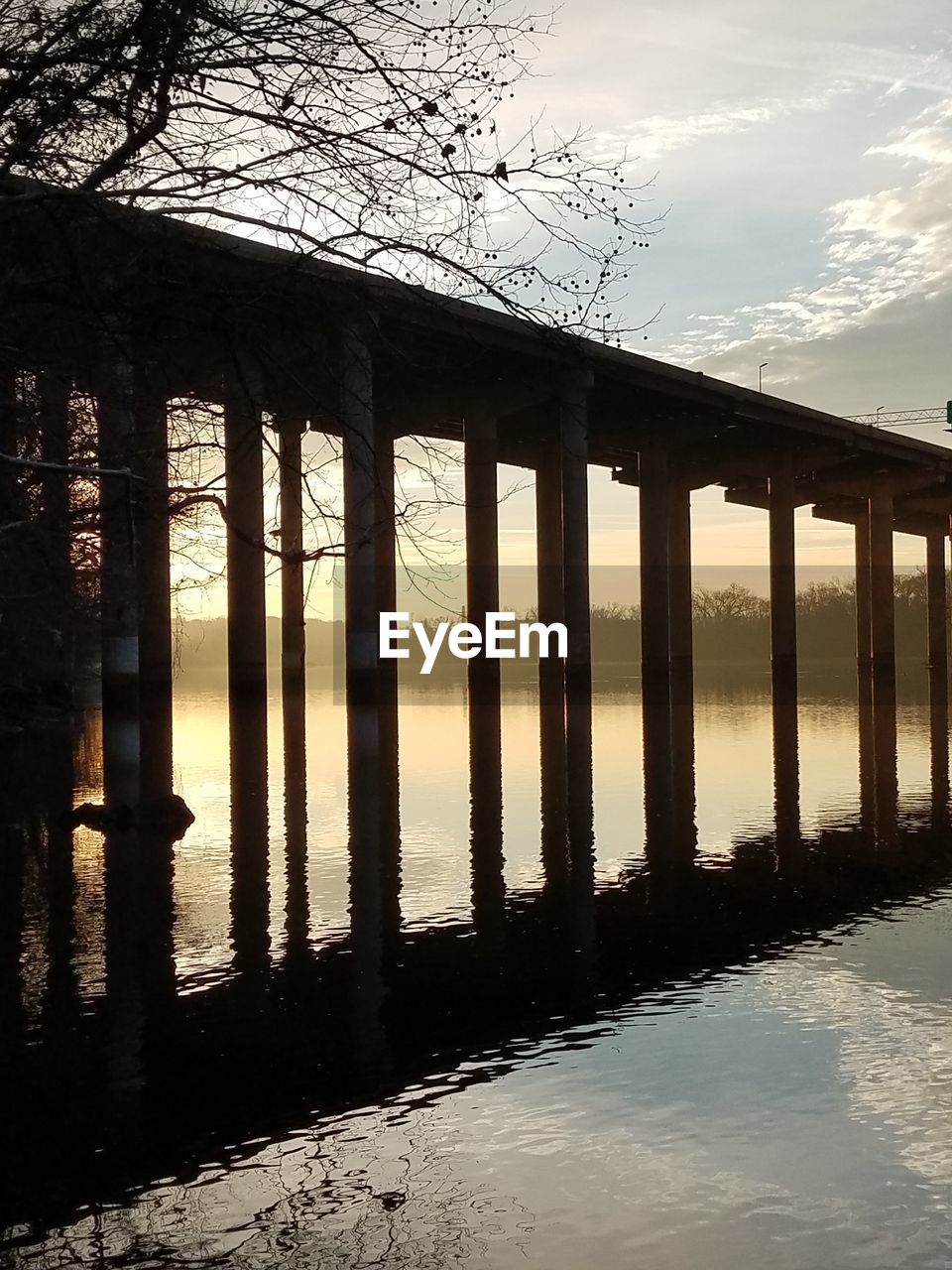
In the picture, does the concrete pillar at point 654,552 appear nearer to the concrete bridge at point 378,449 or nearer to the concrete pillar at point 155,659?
the concrete bridge at point 378,449

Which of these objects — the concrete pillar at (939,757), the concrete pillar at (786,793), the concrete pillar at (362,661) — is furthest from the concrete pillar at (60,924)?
the concrete pillar at (939,757)

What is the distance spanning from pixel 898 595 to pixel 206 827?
125305 millimetres

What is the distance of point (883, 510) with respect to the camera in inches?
2980

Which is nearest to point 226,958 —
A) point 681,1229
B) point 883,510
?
point 681,1229

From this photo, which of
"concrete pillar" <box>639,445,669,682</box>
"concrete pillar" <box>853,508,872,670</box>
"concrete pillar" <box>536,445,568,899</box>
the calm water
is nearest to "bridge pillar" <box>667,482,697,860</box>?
"concrete pillar" <box>639,445,669,682</box>

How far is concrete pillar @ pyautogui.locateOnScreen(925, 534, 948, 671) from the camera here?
88688 mm

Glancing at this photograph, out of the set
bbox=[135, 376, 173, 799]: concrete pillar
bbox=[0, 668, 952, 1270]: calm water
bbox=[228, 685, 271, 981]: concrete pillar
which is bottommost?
bbox=[0, 668, 952, 1270]: calm water

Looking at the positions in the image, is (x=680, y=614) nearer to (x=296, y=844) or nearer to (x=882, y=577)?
(x=882, y=577)

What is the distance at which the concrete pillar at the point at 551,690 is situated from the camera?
45.0ft

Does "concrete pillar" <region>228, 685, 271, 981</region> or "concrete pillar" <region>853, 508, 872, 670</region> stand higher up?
"concrete pillar" <region>853, 508, 872, 670</region>

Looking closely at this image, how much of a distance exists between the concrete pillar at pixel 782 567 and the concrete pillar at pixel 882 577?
365 inches

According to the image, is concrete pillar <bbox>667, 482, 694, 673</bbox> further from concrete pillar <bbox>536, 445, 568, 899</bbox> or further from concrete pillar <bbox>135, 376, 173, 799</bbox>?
concrete pillar <bbox>135, 376, 173, 799</bbox>

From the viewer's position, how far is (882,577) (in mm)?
77562

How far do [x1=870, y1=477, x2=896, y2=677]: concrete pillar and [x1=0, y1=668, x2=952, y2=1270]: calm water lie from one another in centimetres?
6374
